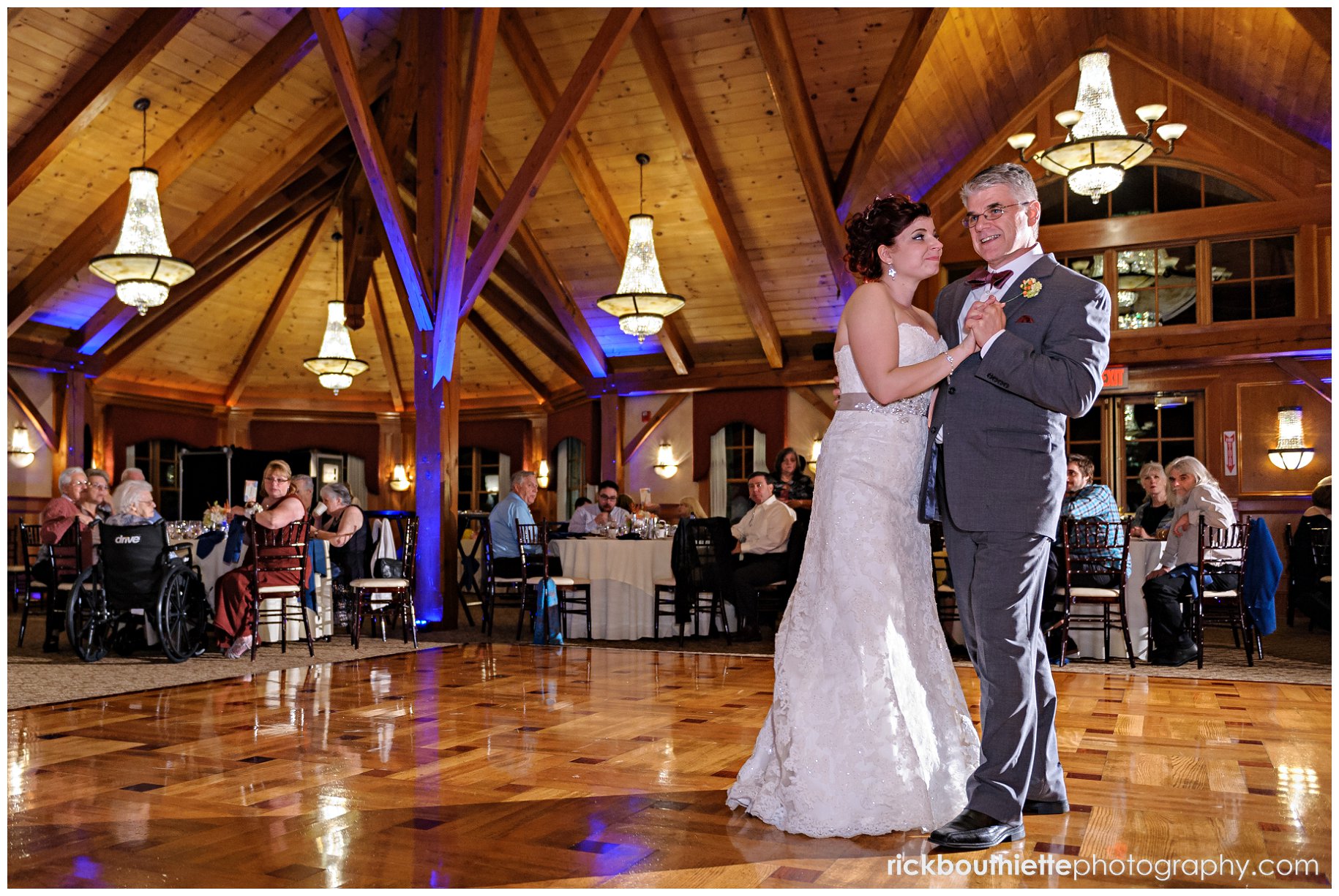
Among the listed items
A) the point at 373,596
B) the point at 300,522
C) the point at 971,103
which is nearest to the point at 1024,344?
the point at 300,522

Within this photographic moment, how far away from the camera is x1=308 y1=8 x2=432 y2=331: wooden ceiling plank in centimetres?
773

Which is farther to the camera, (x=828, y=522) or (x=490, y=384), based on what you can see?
(x=490, y=384)

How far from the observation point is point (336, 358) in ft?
40.3

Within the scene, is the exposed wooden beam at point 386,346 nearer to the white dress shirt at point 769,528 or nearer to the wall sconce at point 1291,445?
the white dress shirt at point 769,528

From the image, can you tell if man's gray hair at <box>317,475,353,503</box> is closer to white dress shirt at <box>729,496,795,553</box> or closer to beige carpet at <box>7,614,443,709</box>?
Answer: beige carpet at <box>7,614,443,709</box>

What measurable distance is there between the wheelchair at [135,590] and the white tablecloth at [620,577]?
259 cm

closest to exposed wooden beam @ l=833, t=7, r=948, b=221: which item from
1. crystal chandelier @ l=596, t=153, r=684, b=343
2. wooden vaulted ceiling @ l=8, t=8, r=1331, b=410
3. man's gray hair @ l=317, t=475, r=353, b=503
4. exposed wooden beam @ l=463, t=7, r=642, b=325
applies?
wooden vaulted ceiling @ l=8, t=8, r=1331, b=410

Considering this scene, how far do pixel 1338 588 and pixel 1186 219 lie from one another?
9.62m

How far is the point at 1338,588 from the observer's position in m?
2.87

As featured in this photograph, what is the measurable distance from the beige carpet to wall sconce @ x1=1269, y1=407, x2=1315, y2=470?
871 centimetres

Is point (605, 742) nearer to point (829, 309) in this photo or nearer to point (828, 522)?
point (828, 522)

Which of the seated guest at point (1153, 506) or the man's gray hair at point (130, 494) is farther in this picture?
the seated guest at point (1153, 506)

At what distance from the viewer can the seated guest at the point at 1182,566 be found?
6.21 m

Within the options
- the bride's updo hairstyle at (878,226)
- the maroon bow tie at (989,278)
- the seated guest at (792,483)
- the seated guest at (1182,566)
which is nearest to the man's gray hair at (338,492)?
the seated guest at (792,483)
